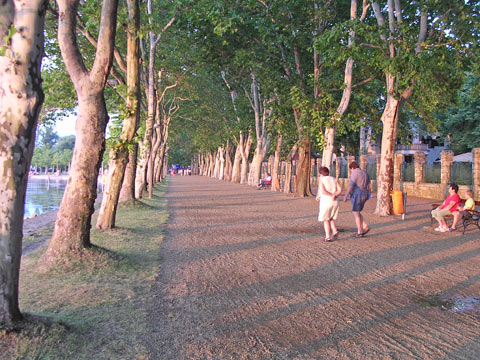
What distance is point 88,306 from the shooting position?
4.96 m

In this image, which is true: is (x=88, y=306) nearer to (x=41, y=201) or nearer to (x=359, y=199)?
(x=359, y=199)

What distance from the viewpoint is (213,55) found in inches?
775

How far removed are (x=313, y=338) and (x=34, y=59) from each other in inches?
137

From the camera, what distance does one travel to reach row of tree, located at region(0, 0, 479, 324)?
373 centimetres

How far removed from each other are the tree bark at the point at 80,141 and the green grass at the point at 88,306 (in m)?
0.34

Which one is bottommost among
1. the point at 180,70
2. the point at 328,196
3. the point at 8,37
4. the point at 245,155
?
the point at 328,196

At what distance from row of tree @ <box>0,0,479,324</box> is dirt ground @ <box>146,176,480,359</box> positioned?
1814mm

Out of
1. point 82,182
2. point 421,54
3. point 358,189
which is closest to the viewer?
point 82,182

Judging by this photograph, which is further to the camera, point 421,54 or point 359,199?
point 421,54

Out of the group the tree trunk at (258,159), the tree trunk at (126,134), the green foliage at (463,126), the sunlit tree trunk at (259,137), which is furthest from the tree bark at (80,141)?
the green foliage at (463,126)

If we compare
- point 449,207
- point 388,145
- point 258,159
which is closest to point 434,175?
point 388,145

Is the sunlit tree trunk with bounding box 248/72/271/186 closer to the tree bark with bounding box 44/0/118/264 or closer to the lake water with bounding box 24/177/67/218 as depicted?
the lake water with bounding box 24/177/67/218

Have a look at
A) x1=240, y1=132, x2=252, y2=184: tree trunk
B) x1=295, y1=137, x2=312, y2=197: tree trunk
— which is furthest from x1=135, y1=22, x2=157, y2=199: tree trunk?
x1=240, y1=132, x2=252, y2=184: tree trunk

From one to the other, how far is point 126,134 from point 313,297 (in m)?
6.11
